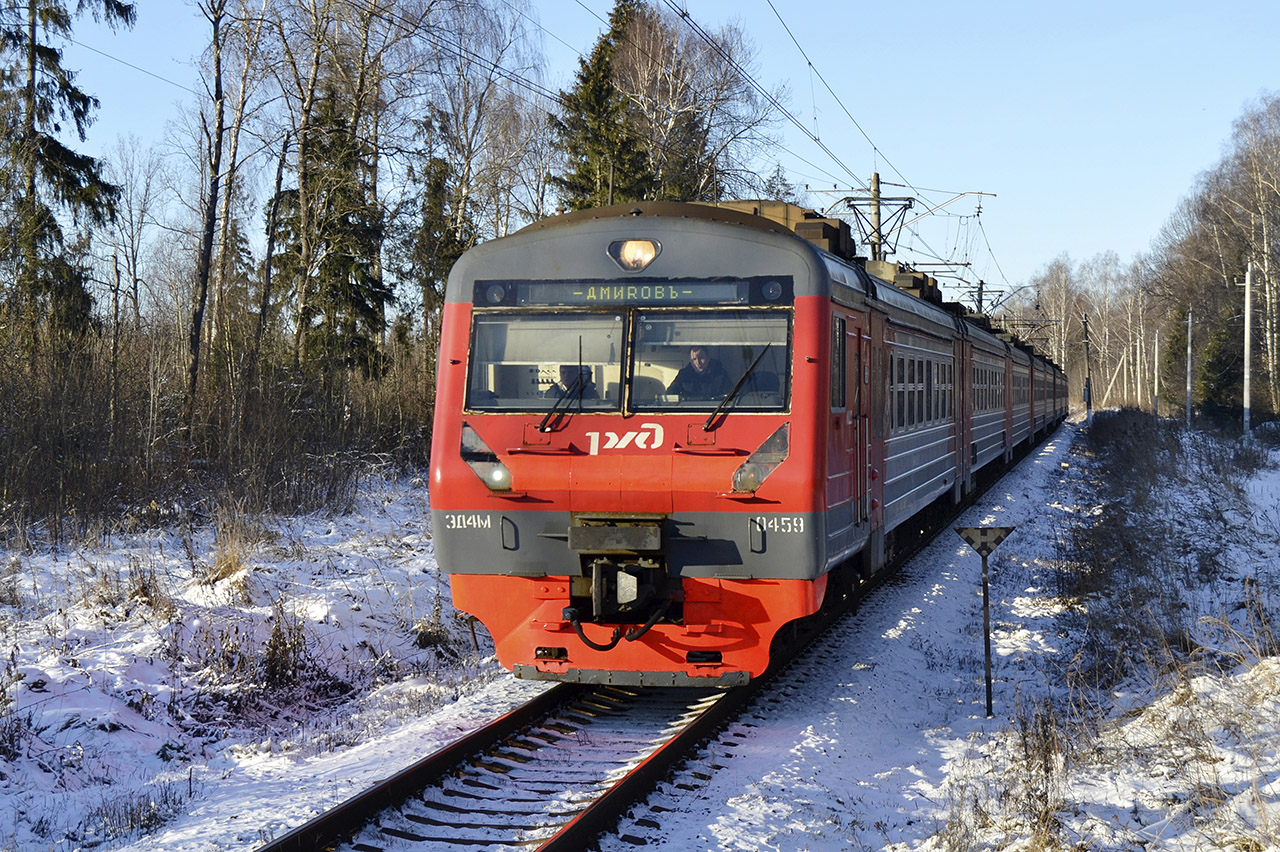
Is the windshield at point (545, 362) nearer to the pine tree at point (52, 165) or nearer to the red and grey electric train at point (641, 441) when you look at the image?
the red and grey electric train at point (641, 441)

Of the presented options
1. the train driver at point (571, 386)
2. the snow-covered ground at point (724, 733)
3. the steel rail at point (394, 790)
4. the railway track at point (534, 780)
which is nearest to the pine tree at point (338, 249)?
the snow-covered ground at point (724, 733)

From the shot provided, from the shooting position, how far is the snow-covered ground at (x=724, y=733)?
5.27 meters

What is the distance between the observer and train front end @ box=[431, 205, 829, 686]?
6.77 meters

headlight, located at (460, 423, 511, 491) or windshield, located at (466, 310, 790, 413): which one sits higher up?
windshield, located at (466, 310, 790, 413)

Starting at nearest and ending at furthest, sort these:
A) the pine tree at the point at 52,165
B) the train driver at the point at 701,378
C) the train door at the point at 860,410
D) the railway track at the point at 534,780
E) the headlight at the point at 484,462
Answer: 1. the railway track at the point at 534,780
2. the train driver at the point at 701,378
3. the headlight at the point at 484,462
4. the train door at the point at 860,410
5. the pine tree at the point at 52,165

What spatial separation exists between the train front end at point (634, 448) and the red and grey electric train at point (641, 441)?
0.5 inches

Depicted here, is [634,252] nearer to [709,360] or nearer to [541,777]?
[709,360]

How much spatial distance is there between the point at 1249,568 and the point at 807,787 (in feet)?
26.8

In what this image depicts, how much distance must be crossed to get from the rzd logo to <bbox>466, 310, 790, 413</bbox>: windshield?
137mm

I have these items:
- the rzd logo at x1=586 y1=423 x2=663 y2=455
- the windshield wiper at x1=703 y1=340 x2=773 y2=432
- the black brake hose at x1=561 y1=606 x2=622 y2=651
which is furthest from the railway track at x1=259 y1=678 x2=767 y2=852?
the windshield wiper at x1=703 y1=340 x2=773 y2=432

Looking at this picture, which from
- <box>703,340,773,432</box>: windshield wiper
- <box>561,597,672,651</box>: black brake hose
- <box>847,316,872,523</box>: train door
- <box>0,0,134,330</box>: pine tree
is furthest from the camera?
<box>0,0,134,330</box>: pine tree

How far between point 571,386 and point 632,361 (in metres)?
0.41

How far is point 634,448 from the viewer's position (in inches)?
270

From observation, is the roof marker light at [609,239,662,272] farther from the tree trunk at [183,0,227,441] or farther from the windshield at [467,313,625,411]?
the tree trunk at [183,0,227,441]
